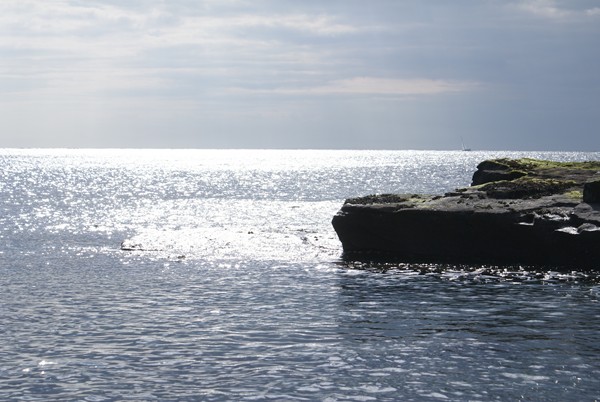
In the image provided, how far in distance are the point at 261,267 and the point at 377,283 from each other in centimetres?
1001

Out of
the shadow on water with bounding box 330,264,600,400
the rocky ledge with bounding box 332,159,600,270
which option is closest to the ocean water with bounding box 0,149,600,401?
the shadow on water with bounding box 330,264,600,400

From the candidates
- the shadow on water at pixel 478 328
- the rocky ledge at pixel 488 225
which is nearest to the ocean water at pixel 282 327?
the shadow on water at pixel 478 328

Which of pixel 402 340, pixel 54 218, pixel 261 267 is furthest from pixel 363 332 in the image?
pixel 54 218

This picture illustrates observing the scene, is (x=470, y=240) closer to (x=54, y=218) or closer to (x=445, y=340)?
(x=445, y=340)

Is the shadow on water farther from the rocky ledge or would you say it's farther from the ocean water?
the rocky ledge

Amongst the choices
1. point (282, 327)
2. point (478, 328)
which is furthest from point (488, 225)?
point (282, 327)

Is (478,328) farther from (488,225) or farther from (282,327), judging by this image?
(488,225)

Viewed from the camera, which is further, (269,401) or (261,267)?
(261,267)

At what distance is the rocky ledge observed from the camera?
45.2 meters

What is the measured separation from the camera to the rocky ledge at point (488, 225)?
45.2 metres

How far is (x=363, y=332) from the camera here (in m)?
30.6

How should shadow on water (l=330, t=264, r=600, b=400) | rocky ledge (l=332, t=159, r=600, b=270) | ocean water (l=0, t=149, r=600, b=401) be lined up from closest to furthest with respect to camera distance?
ocean water (l=0, t=149, r=600, b=401) → shadow on water (l=330, t=264, r=600, b=400) → rocky ledge (l=332, t=159, r=600, b=270)

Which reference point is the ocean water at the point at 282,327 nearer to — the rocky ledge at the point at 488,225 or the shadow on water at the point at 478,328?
the shadow on water at the point at 478,328

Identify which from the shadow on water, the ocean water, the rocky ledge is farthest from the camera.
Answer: the rocky ledge
